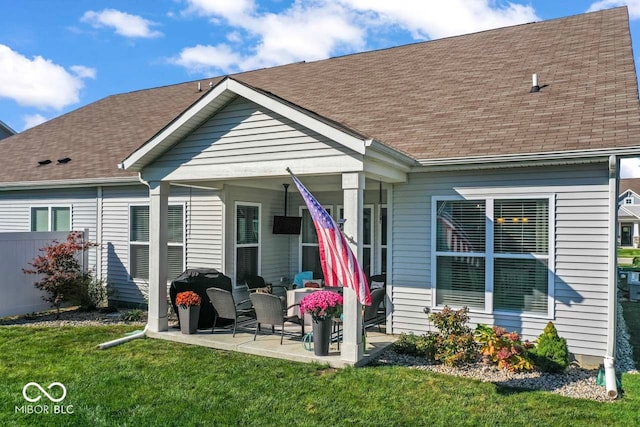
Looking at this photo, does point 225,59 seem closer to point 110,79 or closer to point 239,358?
point 110,79

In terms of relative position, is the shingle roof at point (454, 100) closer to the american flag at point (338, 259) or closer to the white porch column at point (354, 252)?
the white porch column at point (354, 252)

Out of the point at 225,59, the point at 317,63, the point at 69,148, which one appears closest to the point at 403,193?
the point at 317,63

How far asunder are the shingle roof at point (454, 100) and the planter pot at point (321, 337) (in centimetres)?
326

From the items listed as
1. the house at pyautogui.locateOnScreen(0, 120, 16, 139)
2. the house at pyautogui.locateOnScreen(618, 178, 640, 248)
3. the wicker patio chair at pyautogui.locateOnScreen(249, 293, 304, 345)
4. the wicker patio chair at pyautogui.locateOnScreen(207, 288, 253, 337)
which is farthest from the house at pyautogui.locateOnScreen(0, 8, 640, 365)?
the house at pyautogui.locateOnScreen(618, 178, 640, 248)

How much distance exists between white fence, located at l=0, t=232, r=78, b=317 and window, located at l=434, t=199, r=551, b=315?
8933 mm

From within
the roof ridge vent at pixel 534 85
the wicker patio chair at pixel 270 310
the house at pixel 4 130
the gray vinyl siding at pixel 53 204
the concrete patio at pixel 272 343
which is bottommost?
the concrete patio at pixel 272 343

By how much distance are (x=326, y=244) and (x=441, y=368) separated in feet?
7.93

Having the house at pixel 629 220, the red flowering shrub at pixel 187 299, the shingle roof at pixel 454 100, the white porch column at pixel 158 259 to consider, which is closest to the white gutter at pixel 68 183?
the shingle roof at pixel 454 100

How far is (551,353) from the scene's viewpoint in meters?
6.32

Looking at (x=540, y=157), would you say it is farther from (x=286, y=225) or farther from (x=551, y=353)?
(x=286, y=225)

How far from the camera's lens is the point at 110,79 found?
21.4 metres

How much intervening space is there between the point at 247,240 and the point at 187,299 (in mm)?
2757

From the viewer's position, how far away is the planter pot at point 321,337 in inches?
261

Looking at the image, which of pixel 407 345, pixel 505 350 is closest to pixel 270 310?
pixel 407 345
